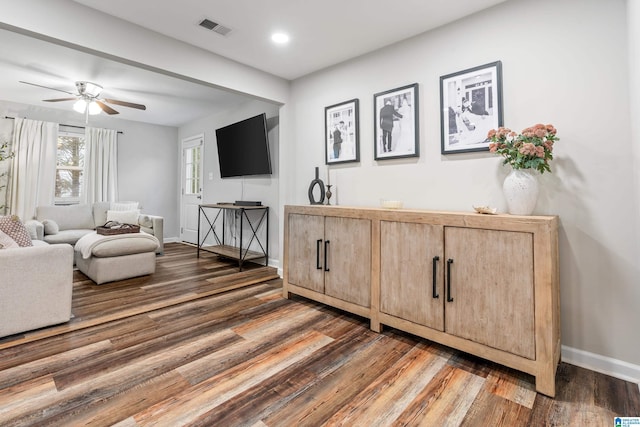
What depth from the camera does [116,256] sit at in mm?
3527

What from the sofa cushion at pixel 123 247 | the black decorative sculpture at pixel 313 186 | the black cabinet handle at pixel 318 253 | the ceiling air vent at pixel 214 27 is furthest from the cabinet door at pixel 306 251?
the sofa cushion at pixel 123 247

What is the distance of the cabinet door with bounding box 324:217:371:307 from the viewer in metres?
2.40

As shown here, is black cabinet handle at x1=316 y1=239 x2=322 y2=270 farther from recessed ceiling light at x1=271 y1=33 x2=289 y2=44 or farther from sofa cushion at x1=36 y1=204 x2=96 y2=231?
sofa cushion at x1=36 y1=204 x2=96 y2=231

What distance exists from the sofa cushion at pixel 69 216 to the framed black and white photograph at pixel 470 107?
18.2 feet

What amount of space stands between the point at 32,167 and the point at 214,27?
4.57 m

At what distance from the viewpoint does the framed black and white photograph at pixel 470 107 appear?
7.09 feet

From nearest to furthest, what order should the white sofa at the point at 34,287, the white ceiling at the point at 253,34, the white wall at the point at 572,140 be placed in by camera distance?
the white wall at the point at 572,140, the white sofa at the point at 34,287, the white ceiling at the point at 253,34

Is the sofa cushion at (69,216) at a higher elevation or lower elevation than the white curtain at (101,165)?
lower

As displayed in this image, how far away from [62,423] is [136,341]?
31.5 inches

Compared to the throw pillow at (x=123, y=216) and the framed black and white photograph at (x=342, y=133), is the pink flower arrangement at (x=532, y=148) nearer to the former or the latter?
the framed black and white photograph at (x=342, y=133)

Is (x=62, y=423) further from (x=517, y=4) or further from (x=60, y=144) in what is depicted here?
(x=60, y=144)

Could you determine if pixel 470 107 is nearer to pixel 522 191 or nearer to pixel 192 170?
pixel 522 191

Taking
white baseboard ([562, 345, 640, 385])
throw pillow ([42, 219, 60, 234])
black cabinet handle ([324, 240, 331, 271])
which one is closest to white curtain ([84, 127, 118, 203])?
throw pillow ([42, 219, 60, 234])

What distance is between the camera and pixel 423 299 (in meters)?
→ 2.07
